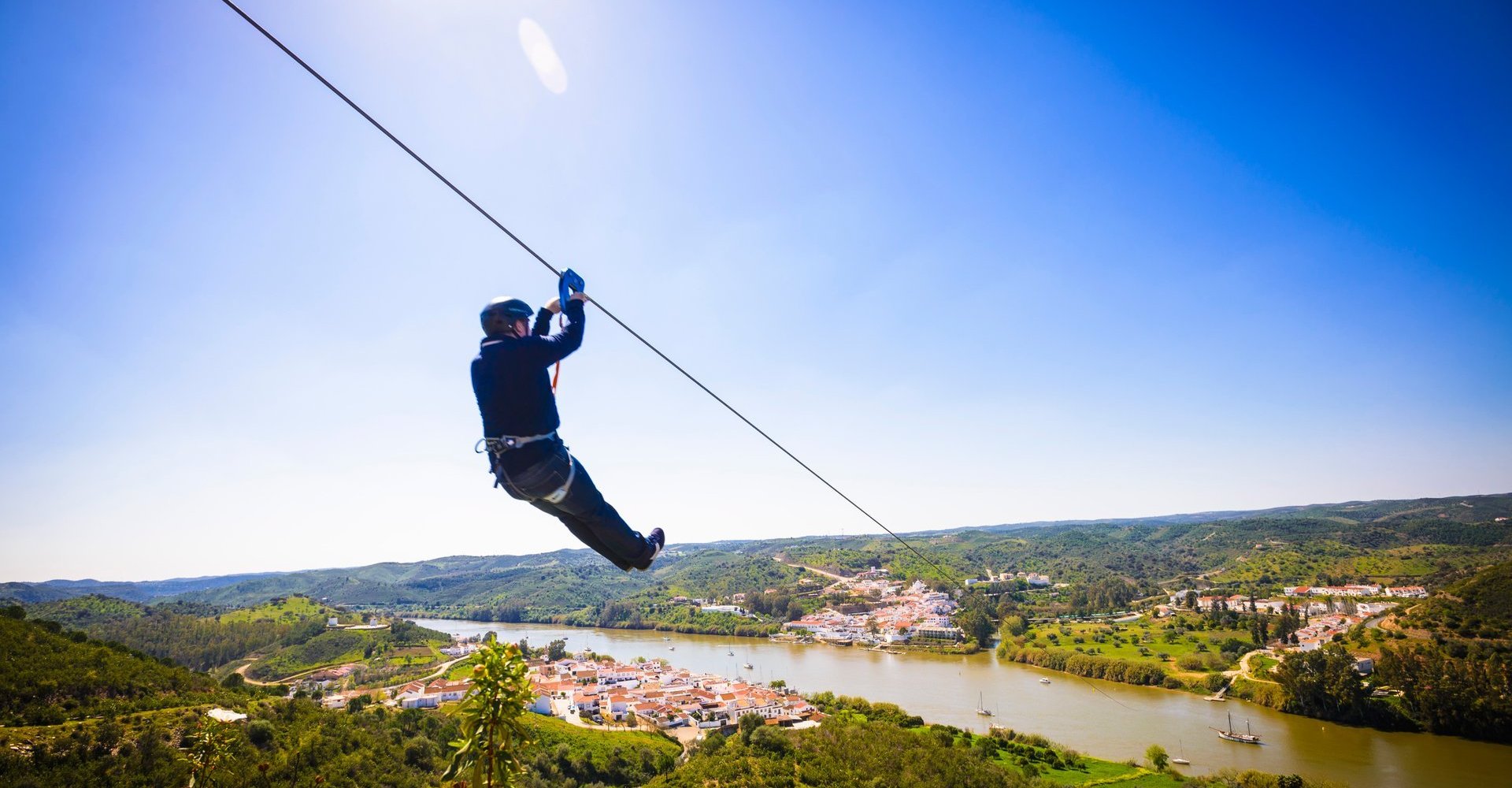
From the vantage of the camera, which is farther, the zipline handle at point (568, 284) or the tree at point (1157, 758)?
the tree at point (1157, 758)

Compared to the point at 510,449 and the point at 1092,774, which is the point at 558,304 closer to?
the point at 510,449

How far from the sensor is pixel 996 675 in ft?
154

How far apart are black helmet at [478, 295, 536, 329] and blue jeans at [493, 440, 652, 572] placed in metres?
0.66

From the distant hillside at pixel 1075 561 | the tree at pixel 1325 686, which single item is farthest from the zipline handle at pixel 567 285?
the distant hillside at pixel 1075 561

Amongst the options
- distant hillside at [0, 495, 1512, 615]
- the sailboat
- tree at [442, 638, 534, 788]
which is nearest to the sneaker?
tree at [442, 638, 534, 788]

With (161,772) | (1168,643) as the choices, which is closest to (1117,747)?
(1168,643)

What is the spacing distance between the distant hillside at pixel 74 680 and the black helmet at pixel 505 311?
28.1 metres

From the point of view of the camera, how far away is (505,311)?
299 centimetres

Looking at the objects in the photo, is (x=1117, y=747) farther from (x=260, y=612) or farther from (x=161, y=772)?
(x=260, y=612)

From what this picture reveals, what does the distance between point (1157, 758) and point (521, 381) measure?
111 ft

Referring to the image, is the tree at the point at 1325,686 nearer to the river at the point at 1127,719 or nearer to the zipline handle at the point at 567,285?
the river at the point at 1127,719

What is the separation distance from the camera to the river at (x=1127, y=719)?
26828 mm

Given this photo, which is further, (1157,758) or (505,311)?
(1157,758)

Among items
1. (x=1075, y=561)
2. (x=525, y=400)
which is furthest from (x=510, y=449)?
(x=1075, y=561)
